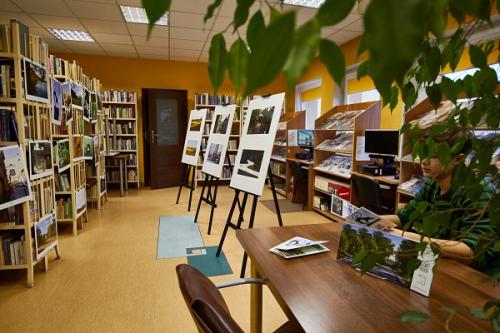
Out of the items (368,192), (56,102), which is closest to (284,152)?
(368,192)

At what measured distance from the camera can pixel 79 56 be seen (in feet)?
20.7

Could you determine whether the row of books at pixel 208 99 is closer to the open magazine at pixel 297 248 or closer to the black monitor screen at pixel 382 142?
the black monitor screen at pixel 382 142

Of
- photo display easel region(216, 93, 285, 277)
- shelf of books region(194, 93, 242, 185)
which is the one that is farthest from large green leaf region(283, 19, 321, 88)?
shelf of books region(194, 93, 242, 185)

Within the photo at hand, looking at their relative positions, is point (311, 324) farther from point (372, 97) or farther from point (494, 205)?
point (372, 97)

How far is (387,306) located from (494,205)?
0.62m

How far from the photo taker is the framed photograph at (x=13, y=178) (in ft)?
7.10

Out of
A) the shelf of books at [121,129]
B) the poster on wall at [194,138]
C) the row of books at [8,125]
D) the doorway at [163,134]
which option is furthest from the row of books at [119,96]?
the row of books at [8,125]

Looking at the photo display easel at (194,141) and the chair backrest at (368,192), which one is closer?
the chair backrest at (368,192)

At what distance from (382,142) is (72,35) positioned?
5.27 m

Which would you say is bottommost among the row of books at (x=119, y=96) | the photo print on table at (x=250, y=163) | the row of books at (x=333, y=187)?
the row of books at (x=333, y=187)

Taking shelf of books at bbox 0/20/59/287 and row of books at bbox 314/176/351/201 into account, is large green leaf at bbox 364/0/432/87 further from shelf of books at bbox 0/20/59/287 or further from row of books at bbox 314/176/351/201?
row of books at bbox 314/176/351/201

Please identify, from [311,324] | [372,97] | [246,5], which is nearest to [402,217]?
[311,324]

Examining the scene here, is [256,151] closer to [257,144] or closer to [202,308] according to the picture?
[257,144]

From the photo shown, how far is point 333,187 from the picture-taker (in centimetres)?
425
